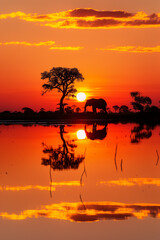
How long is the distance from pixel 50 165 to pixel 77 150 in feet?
17.3

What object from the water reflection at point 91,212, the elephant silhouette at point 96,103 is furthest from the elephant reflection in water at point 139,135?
the elephant silhouette at point 96,103

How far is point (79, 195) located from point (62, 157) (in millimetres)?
7600

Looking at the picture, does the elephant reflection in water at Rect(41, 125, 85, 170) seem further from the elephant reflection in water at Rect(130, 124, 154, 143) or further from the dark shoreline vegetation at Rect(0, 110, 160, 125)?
the dark shoreline vegetation at Rect(0, 110, 160, 125)

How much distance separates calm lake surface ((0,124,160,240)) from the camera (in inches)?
352

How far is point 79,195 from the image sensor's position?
11.6 meters

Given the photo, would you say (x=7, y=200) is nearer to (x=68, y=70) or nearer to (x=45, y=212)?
(x=45, y=212)

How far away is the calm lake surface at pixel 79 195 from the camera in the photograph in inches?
352

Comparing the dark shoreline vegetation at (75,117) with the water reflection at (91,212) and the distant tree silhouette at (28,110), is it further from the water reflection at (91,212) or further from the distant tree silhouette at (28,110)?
the water reflection at (91,212)

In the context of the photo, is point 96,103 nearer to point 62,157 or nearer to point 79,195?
point 62,157

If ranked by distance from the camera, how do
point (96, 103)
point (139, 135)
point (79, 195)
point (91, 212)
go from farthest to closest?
point (96, 103) < point (139, 135) < point (79, 195) < point (91, 212)

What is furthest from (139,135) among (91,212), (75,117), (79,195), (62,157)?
(75,117)


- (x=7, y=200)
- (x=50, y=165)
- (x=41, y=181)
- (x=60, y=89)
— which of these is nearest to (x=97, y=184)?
(x=41, y=181)

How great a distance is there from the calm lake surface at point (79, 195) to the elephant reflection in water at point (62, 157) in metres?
0.03

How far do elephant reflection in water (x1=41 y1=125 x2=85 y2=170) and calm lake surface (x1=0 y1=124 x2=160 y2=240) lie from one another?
34mm
